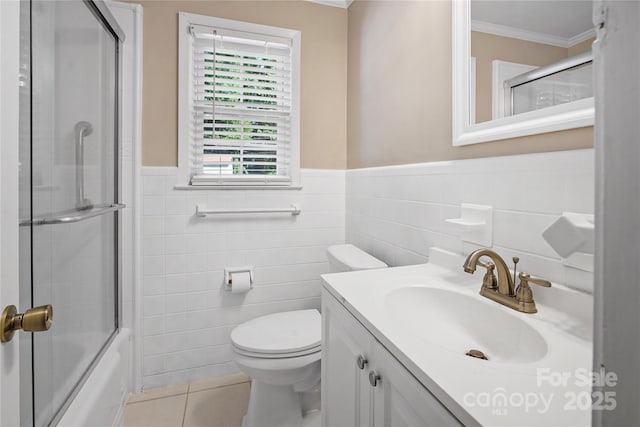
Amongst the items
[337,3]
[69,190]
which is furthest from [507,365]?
[337,3]

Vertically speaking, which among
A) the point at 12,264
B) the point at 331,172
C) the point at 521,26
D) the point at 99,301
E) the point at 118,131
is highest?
the point at 521,26

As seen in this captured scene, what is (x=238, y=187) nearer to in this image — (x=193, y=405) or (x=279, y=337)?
(x=279, y=337)

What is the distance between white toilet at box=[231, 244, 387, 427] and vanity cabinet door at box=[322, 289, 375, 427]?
32 cm

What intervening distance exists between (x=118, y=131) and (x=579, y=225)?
191 centimetres

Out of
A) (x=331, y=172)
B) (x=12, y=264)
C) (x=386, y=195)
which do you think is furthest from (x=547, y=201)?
(x=331, y=172)

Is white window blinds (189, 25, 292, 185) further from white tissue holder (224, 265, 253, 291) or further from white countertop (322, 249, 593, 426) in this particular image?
white countertop (322, 249, 593, 426)

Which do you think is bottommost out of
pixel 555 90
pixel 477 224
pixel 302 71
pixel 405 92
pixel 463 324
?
pixel 463 324

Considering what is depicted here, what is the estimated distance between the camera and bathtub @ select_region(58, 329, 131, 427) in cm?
Result: 107

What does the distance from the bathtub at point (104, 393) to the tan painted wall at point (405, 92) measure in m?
1.54

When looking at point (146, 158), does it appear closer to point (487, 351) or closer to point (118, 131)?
point (118, 131)

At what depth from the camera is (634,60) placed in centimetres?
20

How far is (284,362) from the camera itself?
1391 millimetres

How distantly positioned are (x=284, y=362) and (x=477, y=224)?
0.95 m

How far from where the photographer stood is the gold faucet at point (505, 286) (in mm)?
831
